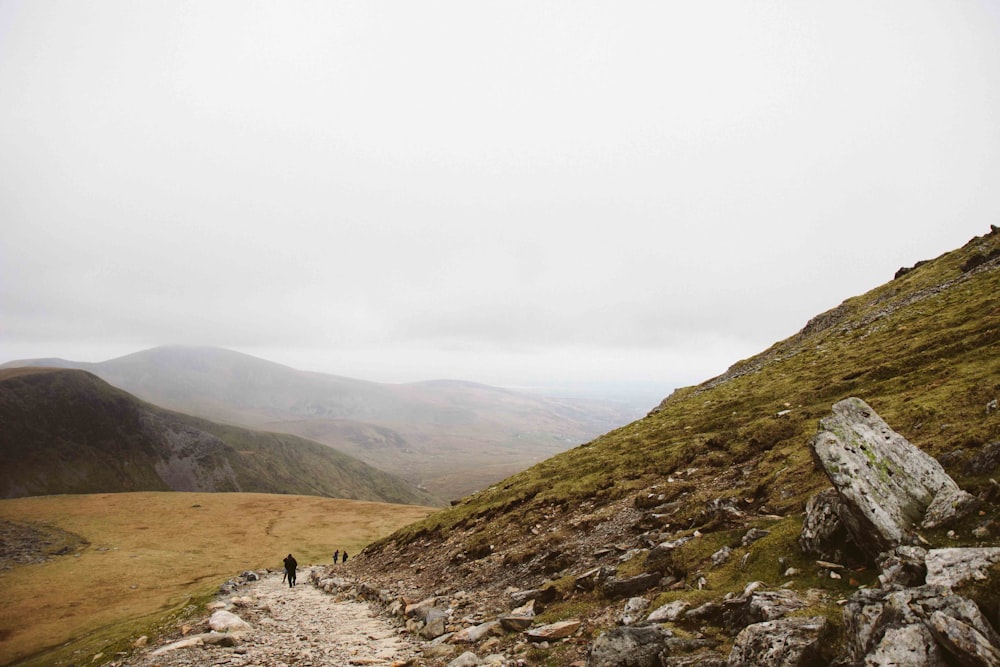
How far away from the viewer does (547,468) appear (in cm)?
5944

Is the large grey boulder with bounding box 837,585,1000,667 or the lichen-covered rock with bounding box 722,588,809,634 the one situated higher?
the large grey boulder with bounding box 837,585,1000,667

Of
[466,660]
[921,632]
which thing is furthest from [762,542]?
[466,660]

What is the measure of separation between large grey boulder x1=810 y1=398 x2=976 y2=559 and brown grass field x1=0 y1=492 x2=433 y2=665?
142ft

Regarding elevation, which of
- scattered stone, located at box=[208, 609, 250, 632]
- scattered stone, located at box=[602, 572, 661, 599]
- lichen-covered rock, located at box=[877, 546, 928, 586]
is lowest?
scattered stone, located at box=[208, 609, 250, 632]

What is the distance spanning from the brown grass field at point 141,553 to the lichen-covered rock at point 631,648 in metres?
35.1

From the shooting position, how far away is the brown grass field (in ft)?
191

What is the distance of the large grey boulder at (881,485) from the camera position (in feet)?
44.7

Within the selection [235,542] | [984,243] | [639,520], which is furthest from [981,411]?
[235,542]

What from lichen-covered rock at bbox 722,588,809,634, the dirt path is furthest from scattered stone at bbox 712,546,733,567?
the dirt path

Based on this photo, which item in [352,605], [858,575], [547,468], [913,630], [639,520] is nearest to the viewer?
[913,630]

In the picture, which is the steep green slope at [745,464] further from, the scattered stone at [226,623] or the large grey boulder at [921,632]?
the scattered stone at [226,623]

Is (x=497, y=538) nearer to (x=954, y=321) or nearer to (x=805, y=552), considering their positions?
(x=805, y=552)

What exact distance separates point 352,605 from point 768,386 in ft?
162

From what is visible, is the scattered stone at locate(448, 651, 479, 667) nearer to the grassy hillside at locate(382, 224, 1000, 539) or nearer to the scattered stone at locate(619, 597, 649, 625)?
the scattered stone at locate(619, 597, 649, 625)
